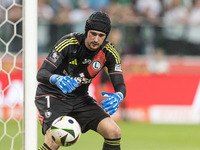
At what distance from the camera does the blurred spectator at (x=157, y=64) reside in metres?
11.8

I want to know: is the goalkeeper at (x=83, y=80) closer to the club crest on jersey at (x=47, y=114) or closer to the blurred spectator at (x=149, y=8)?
the club crest on jersey at (x=47, y=114)

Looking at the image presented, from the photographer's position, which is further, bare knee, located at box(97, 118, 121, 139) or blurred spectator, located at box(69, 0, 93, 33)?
blurred spectator, located at box(69, 0, 93, 33)

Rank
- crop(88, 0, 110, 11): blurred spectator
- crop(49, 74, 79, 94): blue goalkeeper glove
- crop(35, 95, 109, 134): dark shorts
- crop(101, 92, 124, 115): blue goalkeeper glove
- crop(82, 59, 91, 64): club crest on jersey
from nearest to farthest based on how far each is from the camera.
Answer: crop(49, 74, 79, 94): blue goalkeeper glove < crop(101, 92, 124, 115): blue goalkeeper glove < crop(35, 95, 109, 134): dark shorts < crop(82, 59, 91, 64): club crest on jersey < crop(88, 0, 110, 11): blurred spectator

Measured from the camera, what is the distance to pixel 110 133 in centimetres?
501

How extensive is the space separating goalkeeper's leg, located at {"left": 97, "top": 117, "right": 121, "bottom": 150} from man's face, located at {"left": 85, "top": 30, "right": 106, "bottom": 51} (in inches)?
31.7

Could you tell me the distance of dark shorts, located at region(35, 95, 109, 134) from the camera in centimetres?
509

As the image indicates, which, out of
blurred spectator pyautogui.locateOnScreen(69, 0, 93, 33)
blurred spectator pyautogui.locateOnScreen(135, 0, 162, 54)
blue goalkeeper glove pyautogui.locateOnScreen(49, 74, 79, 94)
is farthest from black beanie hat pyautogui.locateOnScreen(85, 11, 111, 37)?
blurred spectator pyautogui.locateOnScreen(69, 0, 93, 33)

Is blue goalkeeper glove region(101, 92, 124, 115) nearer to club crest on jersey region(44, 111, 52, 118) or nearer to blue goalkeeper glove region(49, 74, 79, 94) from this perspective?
blue goalkeeper glove region(49, 74, 79, 94)

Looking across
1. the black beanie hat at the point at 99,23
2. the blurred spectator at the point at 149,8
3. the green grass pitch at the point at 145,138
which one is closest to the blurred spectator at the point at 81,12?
the blurred spectator at the point at 149,8

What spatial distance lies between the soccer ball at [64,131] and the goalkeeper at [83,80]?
23 centimetres

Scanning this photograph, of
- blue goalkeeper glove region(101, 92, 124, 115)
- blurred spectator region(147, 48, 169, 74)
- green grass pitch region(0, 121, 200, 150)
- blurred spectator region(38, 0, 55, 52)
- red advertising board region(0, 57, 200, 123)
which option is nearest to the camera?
blue goalkeeper glove region(101, 92, 124, 115)

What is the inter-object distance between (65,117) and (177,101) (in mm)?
6720

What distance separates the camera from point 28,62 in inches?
208

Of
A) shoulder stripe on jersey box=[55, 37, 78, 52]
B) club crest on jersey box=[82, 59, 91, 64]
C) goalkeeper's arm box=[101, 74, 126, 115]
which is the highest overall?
shoulder stripe on jersey box=[55, 37, 78, 52]
